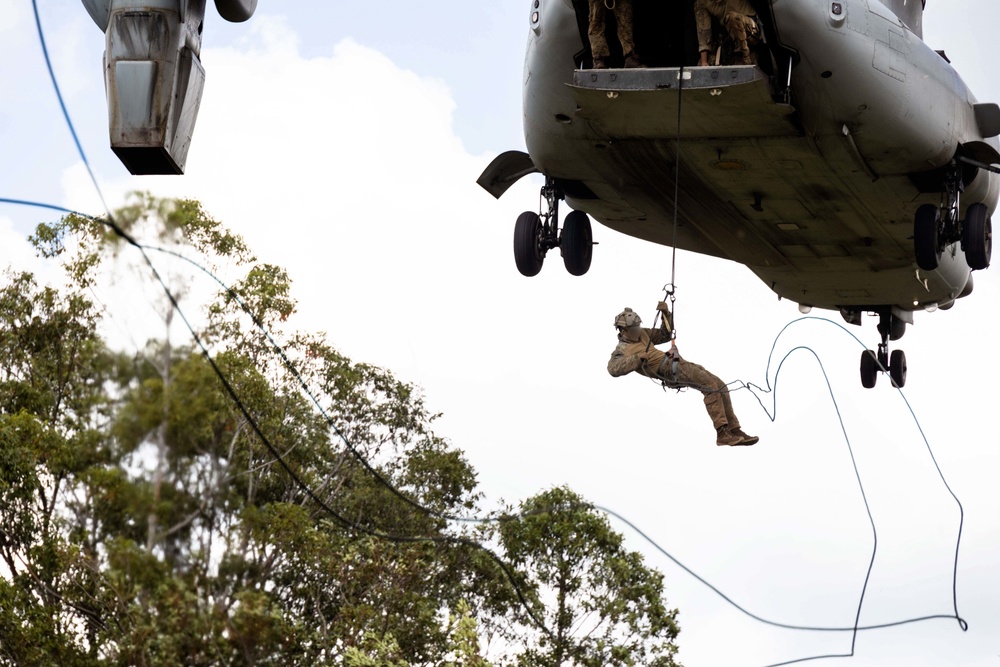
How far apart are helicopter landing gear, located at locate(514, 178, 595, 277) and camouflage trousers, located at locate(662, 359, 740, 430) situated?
7.84 feet

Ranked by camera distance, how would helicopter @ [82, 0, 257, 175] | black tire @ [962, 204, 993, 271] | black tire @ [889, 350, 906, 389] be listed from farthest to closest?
1. black tire @ [889, 350, 906, 389]
2. black tire @ [962, 204, 993, 271]
3. helicopter @ [82, 0, 257, 175]

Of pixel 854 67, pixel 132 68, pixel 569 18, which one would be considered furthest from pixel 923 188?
pixel 132 68

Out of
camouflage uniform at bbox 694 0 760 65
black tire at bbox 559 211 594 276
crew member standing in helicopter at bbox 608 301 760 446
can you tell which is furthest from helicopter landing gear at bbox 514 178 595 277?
camouflage uniform at bbox 694 0 760 65

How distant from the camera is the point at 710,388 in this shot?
17.5 metres

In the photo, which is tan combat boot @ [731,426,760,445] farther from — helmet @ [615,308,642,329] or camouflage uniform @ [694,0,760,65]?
camouflage uniform @ [694,0,760,65]

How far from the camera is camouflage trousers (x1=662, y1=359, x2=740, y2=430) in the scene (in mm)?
17516

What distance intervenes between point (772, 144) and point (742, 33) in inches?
60.7

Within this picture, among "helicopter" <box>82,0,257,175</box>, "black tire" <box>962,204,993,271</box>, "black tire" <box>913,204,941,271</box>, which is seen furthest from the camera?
"black tire" <box>962,204,993,271</box>

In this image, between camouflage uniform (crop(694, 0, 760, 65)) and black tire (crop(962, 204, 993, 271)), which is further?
black tire (crop(962, 204, 993, 271))

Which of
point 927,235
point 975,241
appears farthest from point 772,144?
point 975,241

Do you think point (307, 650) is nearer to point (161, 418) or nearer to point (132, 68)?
point (132, 68)

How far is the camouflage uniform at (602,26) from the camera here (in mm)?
16203

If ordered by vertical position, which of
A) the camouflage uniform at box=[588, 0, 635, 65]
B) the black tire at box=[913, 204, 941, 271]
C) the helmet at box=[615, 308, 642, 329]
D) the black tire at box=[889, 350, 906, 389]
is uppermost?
the black tire at box=[889, 350, 906, 389]

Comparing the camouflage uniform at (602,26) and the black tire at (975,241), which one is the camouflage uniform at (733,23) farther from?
the black tire at (975,241)
